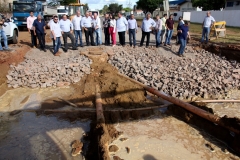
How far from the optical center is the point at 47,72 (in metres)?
8.20

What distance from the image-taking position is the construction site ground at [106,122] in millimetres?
4434

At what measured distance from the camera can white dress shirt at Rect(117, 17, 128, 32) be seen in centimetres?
1018

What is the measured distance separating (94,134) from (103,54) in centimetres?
541

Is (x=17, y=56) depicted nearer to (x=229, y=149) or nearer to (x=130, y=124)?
(x=130, y=124)

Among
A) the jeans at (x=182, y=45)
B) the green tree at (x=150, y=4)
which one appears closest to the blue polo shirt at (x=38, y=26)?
the jeans at (x=182, y=45)

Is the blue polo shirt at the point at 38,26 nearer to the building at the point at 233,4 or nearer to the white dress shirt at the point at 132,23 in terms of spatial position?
the white dress shirt at the point at 132,23

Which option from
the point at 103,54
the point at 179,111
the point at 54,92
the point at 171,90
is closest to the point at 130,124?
the point at 179,111

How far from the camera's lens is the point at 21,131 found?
5.16m

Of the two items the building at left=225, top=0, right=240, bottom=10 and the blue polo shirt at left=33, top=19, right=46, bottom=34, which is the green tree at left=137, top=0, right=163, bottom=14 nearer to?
the building at left=225, top=0, right=240, bottom=10

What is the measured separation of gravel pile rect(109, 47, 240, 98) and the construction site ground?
1.85ft

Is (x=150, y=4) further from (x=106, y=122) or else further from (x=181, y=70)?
(x=106, y=122)

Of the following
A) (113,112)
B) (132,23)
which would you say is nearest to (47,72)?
(113,112)

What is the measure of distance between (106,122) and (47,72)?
394 cm

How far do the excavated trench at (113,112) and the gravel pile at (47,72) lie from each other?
648 mm
